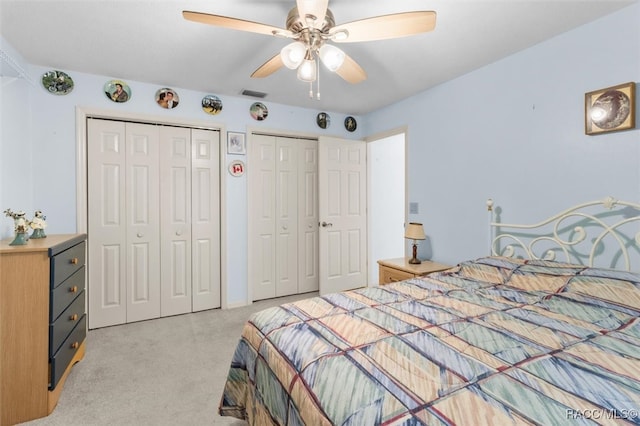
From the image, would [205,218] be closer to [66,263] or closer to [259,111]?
[259,111]

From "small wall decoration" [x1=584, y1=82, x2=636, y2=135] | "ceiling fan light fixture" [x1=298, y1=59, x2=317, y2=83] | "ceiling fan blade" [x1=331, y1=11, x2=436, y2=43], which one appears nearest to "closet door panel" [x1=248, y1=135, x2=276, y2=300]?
"ceiling fan light fixture" [x1=298, y1=59, x2=317, y2=83]

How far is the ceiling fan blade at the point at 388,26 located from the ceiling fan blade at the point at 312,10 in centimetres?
14

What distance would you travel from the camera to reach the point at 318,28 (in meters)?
1.64

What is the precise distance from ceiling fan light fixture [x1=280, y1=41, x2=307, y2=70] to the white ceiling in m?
0.37

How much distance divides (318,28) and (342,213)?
2592mm

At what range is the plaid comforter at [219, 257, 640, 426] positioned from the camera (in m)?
0.84

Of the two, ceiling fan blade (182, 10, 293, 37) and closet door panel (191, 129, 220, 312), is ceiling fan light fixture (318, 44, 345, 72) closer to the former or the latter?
ceiling fan blade (182, 10, 293, 37)

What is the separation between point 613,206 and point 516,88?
1.10m

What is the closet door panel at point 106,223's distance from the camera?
2.93 metres

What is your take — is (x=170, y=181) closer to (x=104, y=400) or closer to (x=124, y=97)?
(x=124, y=97)

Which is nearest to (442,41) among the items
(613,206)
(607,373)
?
(613,206)

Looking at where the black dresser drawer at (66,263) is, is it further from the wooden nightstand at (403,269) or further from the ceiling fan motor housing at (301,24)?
the wooden nightstand at (403,269)

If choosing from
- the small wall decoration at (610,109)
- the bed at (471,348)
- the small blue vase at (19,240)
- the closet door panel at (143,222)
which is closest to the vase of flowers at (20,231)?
the small blue vase at (19,240)

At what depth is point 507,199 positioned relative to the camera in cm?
248
